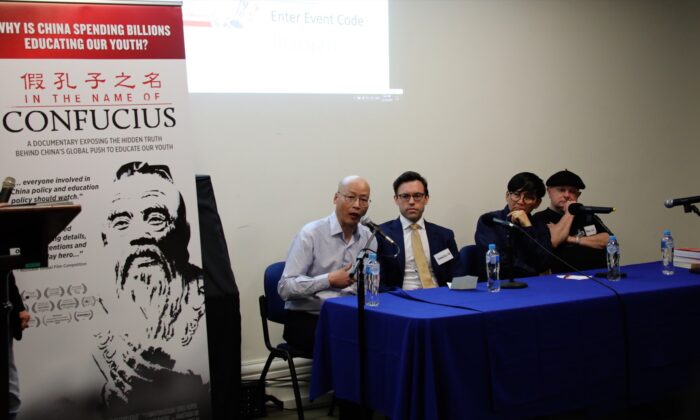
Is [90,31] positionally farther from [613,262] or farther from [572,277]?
[613,262]

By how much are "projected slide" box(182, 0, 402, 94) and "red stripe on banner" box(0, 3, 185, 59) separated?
78cm

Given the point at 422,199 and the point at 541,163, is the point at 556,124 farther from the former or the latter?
the point at 422,199

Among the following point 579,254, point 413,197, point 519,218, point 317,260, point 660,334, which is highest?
point 413,197

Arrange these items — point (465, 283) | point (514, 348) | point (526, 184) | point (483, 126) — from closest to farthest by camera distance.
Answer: point (514, 348)
point (465, 283)
point (526, 184)
point (483, 126)

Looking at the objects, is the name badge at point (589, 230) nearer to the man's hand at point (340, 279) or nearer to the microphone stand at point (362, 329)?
the man's hand at point (340, 279)

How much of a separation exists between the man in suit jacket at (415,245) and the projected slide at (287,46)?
0.80 metres

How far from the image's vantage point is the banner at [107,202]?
2824 mm

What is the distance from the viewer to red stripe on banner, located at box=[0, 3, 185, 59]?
2.81m

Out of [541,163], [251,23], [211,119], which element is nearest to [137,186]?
[211,119]

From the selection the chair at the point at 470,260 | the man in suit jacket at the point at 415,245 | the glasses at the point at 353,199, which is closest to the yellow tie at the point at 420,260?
the man in suit jacket at the point at 415,245

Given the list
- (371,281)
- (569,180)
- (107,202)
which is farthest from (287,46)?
(569,180)

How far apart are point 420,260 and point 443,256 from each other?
5.2 inches

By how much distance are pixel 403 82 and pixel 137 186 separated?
2.08m

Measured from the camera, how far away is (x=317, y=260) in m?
3.60
